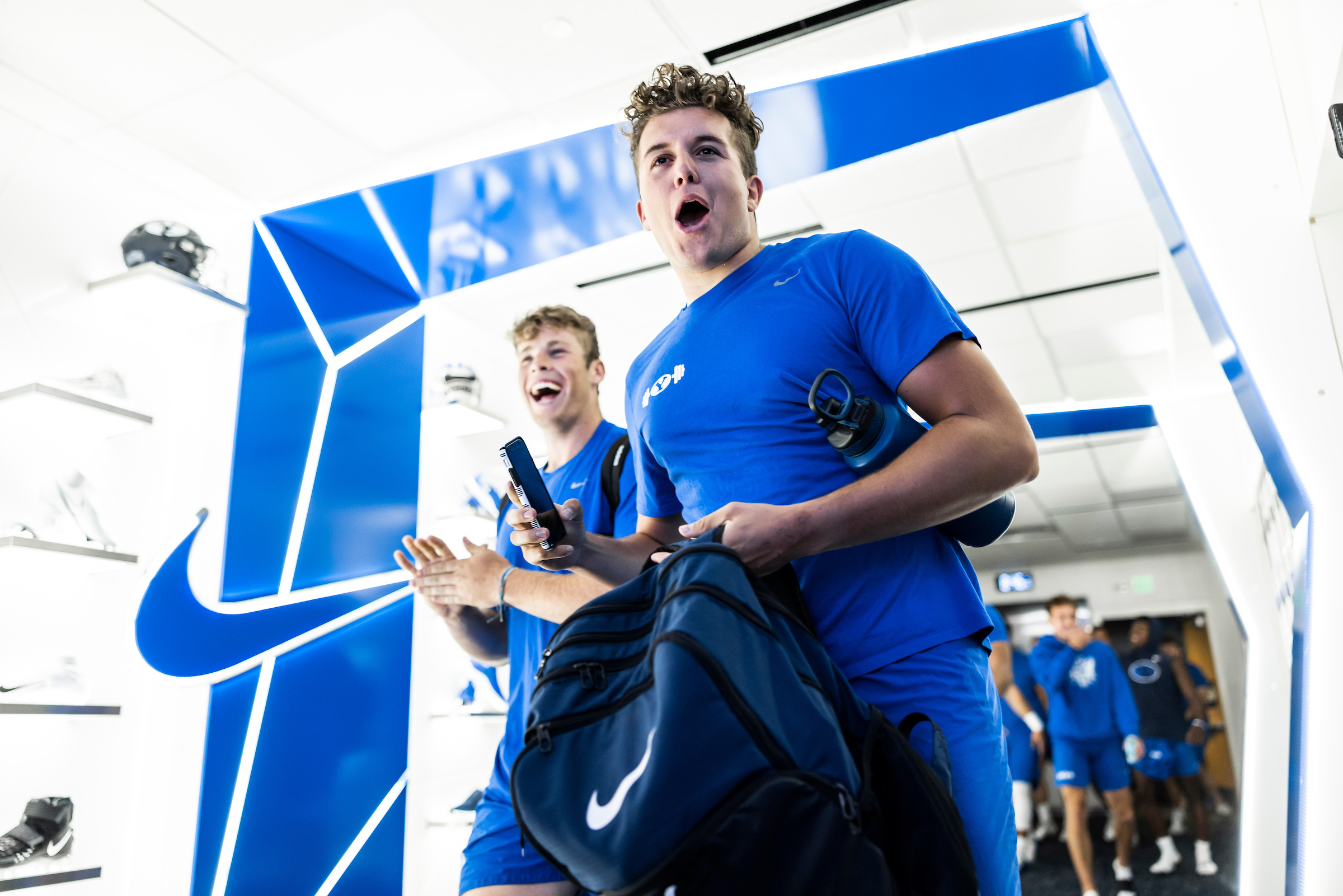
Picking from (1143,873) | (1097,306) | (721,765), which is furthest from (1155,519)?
(721,765)

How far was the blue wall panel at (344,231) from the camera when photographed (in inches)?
141

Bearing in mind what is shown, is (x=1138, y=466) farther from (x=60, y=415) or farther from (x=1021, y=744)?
(x=60, y=415)

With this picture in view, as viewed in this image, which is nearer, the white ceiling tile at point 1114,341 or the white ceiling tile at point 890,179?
the white ceiling tile at point 890,179

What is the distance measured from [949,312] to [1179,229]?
210 centimetres

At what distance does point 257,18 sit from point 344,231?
43.8 inches

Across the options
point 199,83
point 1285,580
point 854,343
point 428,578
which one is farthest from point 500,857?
point 1285,580

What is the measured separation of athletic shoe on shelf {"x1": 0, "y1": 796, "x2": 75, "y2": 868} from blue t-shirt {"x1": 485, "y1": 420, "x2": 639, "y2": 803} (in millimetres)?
1576

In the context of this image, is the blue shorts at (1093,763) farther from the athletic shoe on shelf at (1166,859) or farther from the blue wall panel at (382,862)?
the blue wall panel at (382,862)

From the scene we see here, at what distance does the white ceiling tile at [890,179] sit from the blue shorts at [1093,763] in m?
3.76

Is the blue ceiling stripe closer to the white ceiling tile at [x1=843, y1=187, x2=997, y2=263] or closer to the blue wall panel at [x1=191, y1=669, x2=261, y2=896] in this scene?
the white ceiling tile at [x1=843, y1=187, x2=997, y2=263]

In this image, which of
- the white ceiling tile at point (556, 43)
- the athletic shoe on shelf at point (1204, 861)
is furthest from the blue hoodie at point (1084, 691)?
the white ceiling tile at point (556, 43)

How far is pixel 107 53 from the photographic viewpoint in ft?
9.13

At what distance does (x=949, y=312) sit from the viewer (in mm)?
919

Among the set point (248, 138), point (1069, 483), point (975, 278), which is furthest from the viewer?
point (1069, 483)
